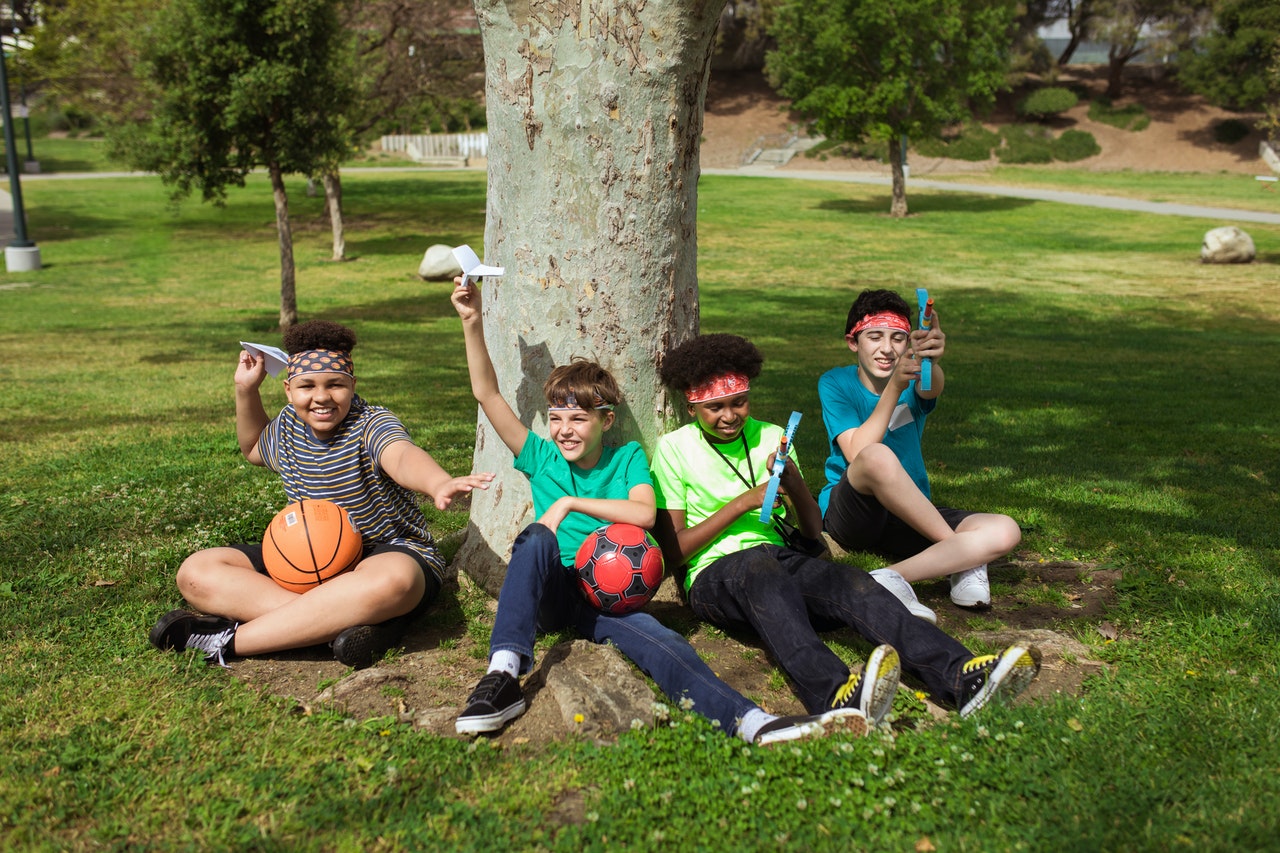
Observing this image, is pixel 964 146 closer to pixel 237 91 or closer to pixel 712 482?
pixel 237 91

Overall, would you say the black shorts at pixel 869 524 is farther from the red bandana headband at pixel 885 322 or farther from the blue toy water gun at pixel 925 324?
the red bandana headband at pixel 885 322

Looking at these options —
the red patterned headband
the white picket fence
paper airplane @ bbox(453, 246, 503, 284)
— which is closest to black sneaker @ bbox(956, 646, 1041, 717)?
paper airplane @ bbox(453, 246, 503, 284)

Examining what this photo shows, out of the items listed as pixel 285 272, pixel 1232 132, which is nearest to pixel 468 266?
pixel 285 272

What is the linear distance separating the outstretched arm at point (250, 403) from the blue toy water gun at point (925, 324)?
8.78ft

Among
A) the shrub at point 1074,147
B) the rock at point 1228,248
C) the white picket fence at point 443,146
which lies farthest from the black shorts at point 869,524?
the shrub at point 1074,147

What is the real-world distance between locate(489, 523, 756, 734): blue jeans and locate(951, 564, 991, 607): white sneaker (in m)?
1.39

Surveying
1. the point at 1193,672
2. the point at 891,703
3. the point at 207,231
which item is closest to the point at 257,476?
the point at 891,703

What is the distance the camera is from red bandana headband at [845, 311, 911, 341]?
476 centimetres

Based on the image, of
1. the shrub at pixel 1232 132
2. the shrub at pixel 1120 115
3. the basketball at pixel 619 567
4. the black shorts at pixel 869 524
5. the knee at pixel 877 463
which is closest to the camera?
the basketball at pixel 619 567

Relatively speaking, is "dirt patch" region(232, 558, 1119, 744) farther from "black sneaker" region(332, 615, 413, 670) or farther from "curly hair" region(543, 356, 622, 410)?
"curly hair" region(543, 356, 622, 410)

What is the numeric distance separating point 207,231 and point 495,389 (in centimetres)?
2662

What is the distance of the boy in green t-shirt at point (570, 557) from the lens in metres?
3.50

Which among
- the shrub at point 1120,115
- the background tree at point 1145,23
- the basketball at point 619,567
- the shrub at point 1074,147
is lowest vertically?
the basketball at point 619,567

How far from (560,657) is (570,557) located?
407mm
